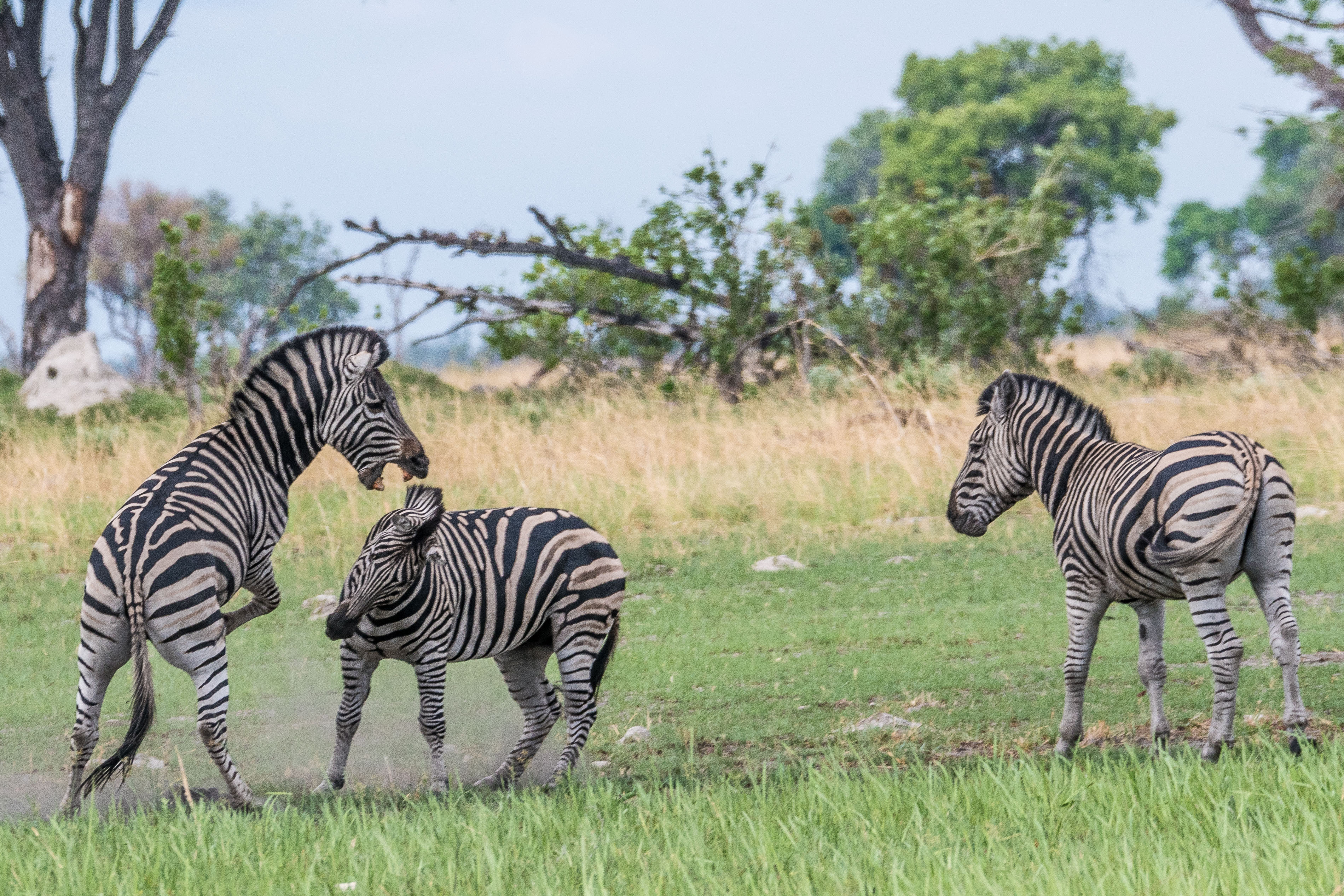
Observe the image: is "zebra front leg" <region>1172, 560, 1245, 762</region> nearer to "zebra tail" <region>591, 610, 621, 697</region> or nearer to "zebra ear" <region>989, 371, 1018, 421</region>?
"zebra ear" <region>989, 371, 1018, 421</region>

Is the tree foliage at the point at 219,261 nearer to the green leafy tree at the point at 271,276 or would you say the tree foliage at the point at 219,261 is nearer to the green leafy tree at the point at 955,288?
the green leafy tree at the point at 271,276

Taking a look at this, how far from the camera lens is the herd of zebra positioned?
5.10 meters

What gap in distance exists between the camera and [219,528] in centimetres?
529

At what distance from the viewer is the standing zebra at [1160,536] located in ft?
17.0

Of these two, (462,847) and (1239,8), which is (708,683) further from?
(1239,8)

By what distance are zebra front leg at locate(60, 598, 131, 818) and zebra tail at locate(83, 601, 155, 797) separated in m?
0.07

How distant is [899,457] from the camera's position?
1276 cm

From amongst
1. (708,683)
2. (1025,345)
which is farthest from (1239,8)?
(708,683)

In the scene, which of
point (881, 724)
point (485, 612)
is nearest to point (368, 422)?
point (485, 612)

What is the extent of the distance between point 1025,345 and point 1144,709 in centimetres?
1391

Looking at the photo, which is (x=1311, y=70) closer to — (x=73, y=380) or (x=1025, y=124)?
(x=73, y=380)

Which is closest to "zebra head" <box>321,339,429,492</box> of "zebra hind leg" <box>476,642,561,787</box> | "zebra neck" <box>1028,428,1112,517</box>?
"zebra hind leg" <box>476,642,561,787</box>

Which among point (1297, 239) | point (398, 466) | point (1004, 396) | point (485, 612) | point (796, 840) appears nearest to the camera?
point (796, 840)

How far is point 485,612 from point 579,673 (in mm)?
505
